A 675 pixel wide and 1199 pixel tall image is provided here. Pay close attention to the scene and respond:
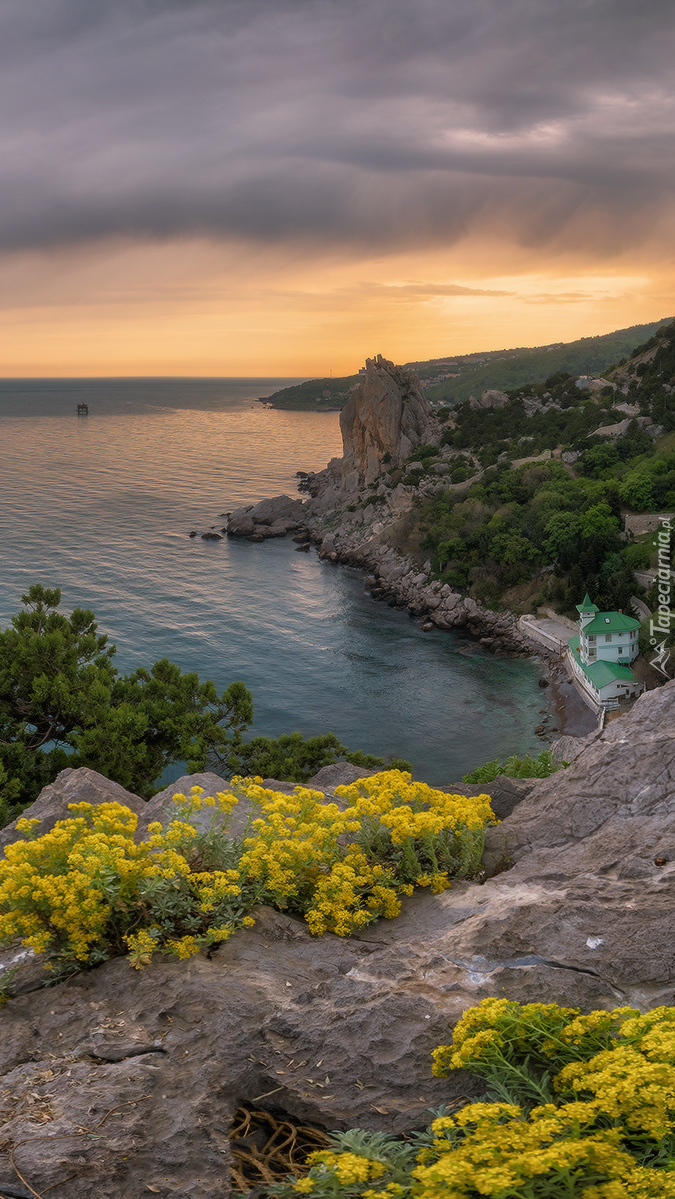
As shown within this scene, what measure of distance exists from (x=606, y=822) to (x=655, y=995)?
2.49 meters

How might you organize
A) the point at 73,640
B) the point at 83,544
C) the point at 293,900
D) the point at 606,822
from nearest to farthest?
the point at 293,900 < the point at 606,822 < the point at 73,640 < the point at 83,544

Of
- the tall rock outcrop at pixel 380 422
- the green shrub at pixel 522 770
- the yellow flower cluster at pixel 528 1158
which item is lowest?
the green shrub at pixel 522 770

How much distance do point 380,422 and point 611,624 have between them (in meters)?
53.9

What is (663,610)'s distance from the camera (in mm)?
42406

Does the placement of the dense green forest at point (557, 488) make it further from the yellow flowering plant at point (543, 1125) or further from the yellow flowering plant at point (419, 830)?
the yellow flowering plant at point (543, 1125)

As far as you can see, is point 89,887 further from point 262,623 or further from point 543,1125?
point 262,623

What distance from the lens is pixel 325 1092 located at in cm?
409

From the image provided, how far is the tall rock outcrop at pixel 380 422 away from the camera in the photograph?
8919cm

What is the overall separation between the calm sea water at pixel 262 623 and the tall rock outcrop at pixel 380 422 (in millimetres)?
16703

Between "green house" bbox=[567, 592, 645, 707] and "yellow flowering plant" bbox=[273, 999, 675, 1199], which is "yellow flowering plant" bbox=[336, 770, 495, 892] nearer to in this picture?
"yellow flowering plant" bbox=[273, 999, 675, 1199]

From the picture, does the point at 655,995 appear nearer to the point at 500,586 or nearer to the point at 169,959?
the point at 169,959

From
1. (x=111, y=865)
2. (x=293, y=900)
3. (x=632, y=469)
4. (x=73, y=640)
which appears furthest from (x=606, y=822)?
(x=632, y=469)

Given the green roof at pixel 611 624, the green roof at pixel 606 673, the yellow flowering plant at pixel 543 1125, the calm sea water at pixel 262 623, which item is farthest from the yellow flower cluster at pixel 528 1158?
the green roof at pixel 611 624

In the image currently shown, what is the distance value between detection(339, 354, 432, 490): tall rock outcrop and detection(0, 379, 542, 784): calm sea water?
16.7 m
